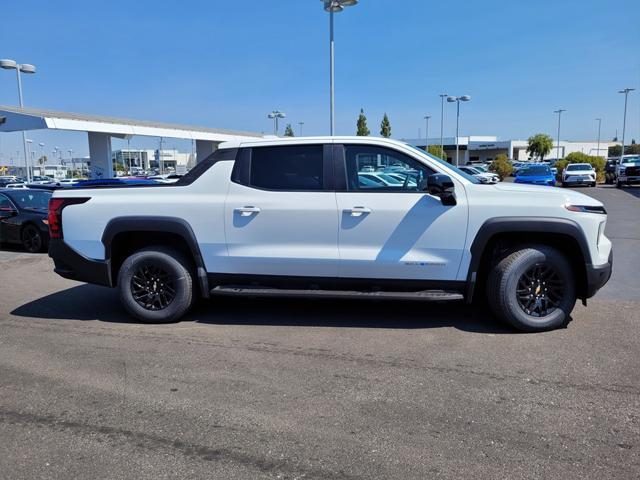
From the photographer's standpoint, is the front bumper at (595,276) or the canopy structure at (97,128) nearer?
the front bumper at (595,276)

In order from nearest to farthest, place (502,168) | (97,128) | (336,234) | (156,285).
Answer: (336,234)
(156,285)
(97,128)
(502,168)

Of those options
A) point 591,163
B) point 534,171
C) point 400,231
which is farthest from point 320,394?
point 591,163

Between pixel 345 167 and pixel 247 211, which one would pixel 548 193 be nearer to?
pixel 345 167

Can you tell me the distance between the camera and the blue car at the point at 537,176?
25125 millimetres

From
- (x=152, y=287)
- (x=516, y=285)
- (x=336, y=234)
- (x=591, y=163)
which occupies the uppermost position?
(x=591, y=163)

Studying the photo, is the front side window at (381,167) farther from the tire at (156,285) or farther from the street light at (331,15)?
the street light at (331,15)

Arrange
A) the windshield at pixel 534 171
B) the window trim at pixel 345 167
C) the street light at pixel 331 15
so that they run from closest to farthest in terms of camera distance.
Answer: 1. the window trim at pixel 345 167
2. the street light at pixel 331 15
3. the windshield at pixel 534 171

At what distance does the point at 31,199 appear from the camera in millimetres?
11766

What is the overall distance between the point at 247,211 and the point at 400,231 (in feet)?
5.02

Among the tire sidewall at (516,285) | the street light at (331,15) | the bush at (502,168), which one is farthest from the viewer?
the bush at (502,168)

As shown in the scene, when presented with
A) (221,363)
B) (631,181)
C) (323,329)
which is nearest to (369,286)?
(323,329)

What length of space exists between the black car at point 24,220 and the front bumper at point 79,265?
20.2 ft

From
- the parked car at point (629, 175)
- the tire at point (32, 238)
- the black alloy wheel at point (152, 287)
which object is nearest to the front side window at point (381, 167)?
the black alloy wheel at point (152, 287)

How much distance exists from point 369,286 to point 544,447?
2381 millimetres
